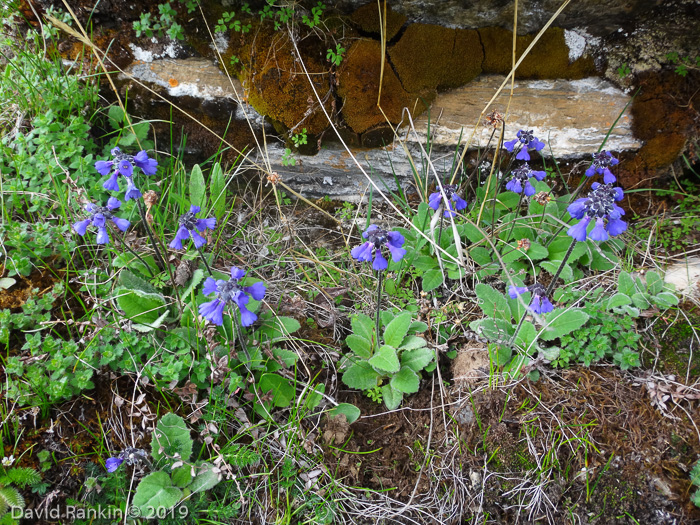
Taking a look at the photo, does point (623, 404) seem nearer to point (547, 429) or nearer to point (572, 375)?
point (572, 375)

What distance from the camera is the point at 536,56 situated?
9.25ft

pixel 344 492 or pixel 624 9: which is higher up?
pixel 624 9

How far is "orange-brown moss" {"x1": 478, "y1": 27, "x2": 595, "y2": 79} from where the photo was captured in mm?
2756

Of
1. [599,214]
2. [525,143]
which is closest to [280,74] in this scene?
[525,143]

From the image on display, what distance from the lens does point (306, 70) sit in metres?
2.83

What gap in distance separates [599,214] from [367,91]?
1715mm

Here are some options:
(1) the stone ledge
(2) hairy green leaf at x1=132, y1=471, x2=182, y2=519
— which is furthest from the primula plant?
(1) the stone ledge

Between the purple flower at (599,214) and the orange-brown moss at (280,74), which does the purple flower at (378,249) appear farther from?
the orange-brown moss at (280,74)

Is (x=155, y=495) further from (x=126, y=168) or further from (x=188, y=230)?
(x=126, y=168)

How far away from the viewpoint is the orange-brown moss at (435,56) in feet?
9.07

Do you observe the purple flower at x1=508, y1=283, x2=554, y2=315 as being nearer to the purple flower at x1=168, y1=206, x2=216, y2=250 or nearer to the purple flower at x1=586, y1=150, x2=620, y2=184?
the purple flower at x1=586, y1=150, x2=620, y2=184

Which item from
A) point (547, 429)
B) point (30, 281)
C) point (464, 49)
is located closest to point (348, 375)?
point (547, 429)

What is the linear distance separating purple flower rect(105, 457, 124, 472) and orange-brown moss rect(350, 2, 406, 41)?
9.13 feet

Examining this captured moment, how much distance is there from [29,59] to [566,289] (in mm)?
3699
